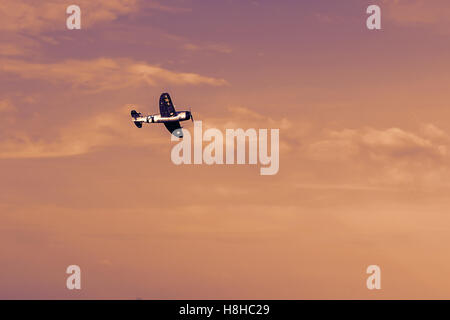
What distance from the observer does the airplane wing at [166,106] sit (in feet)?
428

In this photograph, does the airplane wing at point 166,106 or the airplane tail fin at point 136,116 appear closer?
the airplane wing at point 166,106

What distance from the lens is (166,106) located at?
5187 inches

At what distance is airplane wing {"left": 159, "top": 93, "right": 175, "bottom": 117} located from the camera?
428 ft

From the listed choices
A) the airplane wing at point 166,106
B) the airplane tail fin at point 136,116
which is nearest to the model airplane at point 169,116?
the airplane wing at point 166,106

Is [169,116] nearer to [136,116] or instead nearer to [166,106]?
[166,106]

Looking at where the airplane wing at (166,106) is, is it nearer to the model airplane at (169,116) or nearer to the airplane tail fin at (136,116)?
the model airplane at (169,116)

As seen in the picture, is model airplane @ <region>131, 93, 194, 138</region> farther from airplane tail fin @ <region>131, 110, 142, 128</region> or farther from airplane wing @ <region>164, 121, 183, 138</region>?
airplane tail fin @ <region>131, 110, 142, 128</region>

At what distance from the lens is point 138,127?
145 m

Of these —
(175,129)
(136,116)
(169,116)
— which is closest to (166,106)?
(169,116)

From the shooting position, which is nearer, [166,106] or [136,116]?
[166,106]

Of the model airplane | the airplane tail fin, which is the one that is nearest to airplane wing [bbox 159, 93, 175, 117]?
the model airplane
